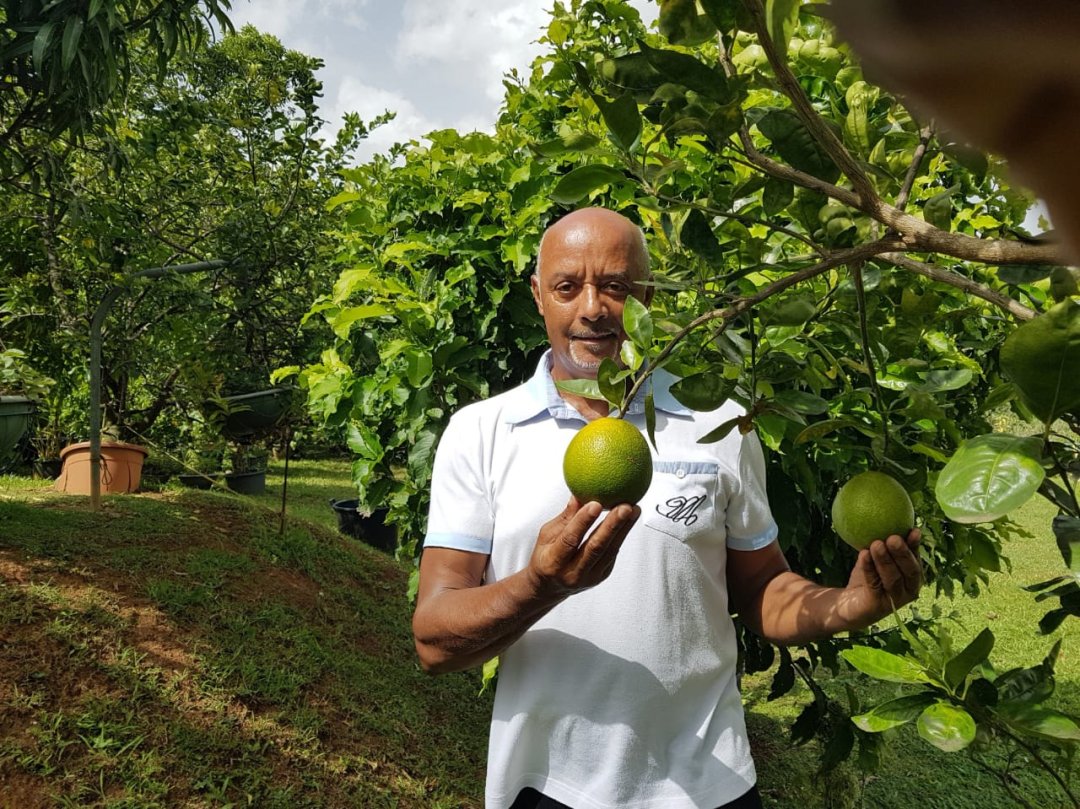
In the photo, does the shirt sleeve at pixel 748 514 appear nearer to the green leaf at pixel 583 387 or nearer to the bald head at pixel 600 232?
the bald head at pixel 600 232

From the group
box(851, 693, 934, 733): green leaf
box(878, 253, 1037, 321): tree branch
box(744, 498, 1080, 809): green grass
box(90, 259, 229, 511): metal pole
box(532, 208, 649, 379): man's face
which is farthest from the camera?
box(90, 259, 229, 511): metal pole

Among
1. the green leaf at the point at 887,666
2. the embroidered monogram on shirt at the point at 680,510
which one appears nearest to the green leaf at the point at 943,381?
the green leaf at the point at 887,666

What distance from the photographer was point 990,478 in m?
0.69

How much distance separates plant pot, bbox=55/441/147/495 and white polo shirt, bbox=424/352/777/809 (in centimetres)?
526

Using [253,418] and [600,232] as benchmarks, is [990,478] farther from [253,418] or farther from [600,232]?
[253,418]


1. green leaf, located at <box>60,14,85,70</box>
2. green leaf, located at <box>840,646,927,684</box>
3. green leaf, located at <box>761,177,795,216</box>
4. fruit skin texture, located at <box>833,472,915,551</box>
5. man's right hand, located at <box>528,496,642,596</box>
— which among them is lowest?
green leaf, located at <box>840,646,927,684</box>

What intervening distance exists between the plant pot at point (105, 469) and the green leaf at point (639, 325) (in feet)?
20.1

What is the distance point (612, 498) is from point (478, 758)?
10.4 ft

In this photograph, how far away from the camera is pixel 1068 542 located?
823 millimetres

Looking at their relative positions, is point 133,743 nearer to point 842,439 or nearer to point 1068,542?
point 842,439

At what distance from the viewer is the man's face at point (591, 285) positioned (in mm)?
1948

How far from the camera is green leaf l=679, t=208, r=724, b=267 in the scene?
1.14 metres

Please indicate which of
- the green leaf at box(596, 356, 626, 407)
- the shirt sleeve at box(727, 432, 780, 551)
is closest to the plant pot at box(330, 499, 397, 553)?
the shirt sleeve at box(727, 432, 780, 551)

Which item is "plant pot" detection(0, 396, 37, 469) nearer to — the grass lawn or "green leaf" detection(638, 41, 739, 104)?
the grass lawn
